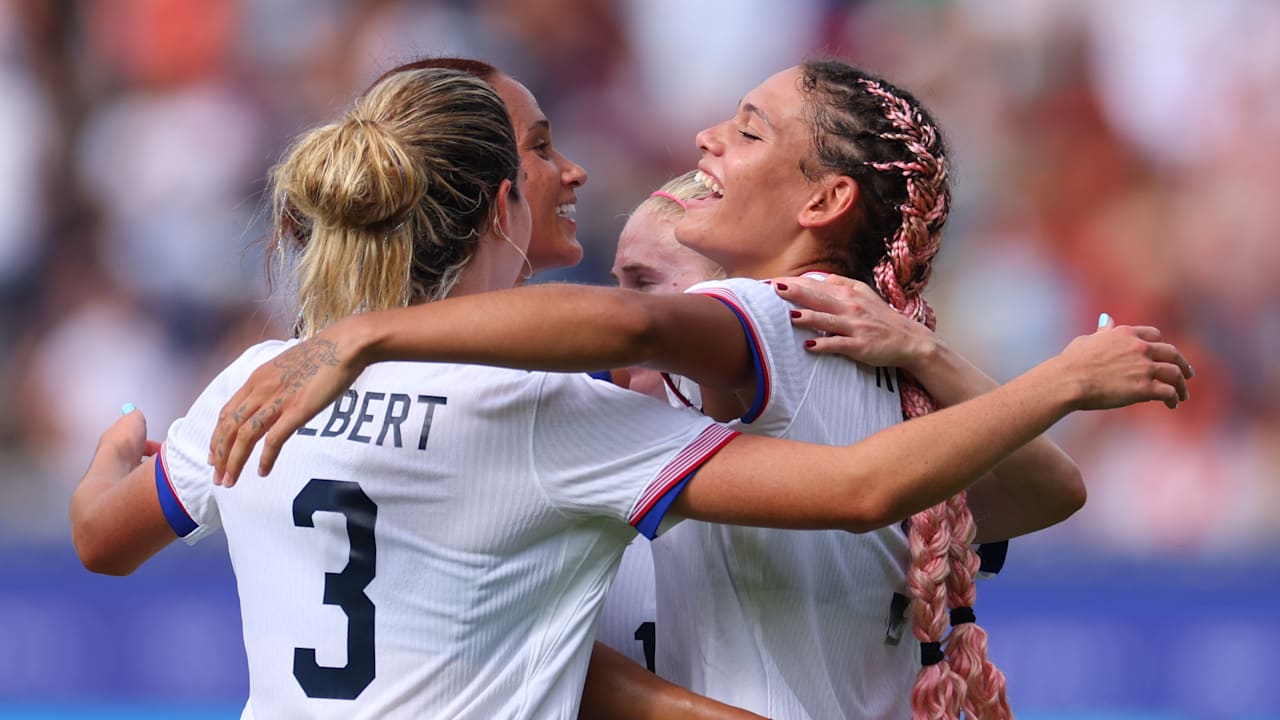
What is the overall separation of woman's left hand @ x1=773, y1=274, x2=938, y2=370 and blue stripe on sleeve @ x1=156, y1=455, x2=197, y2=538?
0.98 m

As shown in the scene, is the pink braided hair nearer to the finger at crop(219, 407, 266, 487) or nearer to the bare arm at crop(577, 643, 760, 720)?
the bare arm at crop(577, 643, 760, 720)

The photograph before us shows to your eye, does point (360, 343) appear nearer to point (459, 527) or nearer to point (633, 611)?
point (459, 527)

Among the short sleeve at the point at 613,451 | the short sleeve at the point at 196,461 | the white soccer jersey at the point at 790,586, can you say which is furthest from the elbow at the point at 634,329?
the short sleeve at the point at 196,461

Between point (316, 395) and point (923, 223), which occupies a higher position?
point (923, 223)

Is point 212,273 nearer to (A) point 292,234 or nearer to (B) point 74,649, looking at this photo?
(B) point 74,649

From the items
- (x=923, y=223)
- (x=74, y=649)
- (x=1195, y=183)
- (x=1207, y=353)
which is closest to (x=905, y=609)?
(x=923, y=223)

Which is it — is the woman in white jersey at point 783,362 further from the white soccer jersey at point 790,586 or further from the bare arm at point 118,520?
the bare arm at point 118,520

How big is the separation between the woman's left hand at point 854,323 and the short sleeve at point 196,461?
0.79 meters

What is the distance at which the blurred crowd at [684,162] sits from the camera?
648cm

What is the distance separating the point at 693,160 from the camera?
6984 mm

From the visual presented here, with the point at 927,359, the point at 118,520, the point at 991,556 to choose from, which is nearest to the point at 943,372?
the point at 927,359

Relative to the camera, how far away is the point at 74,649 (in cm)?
505

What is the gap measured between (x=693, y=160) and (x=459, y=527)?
516 cm

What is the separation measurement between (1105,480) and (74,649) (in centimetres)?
416
